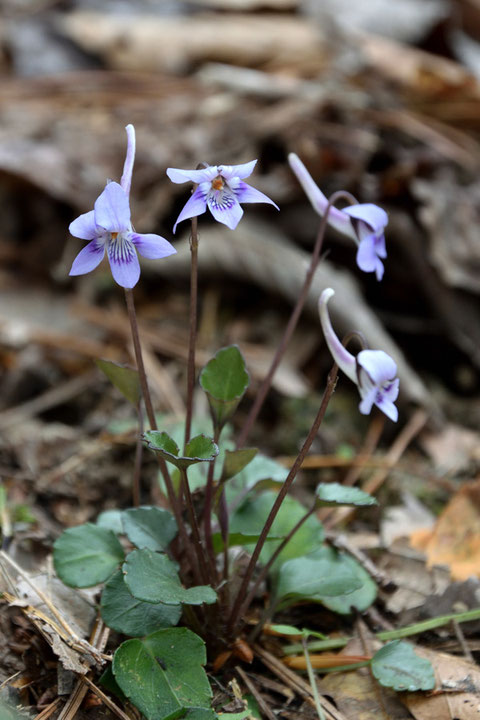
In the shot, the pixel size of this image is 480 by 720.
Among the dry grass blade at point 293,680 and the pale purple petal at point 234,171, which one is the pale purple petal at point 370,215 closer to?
the pale purple petal at point 234,171

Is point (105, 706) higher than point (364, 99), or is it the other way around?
point (364, 99)

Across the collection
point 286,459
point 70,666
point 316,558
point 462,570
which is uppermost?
point 70,666

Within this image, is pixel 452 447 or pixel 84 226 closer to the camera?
pixel 84 226

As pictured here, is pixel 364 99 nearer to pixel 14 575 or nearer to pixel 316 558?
pixel 316 558

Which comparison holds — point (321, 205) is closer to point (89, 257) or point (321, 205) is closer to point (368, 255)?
point (368, 255)

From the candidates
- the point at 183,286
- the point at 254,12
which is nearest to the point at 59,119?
the point at 183,286

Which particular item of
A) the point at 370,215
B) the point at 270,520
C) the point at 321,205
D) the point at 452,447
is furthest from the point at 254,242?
the point at 270,520

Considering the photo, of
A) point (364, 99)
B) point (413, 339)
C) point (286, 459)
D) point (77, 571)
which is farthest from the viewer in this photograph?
point (364, 99)
